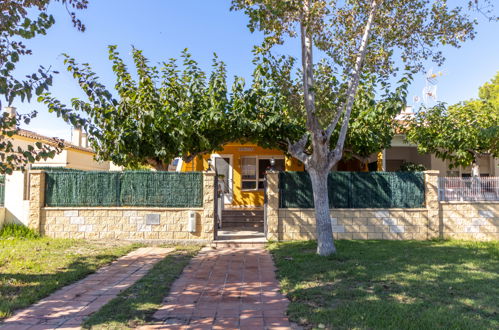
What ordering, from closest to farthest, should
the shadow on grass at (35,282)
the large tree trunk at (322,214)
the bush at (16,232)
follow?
the shadow on grass at (35,282) < the large tree trunk at (322,214) < the bush at (16,232)

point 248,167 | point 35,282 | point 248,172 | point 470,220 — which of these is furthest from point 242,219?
point 35,282

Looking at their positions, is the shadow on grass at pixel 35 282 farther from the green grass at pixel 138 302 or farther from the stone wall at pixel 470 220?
the stone wall at pixel 470 220

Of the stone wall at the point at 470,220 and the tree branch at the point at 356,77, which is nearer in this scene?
the tree branch at the point at 356,77

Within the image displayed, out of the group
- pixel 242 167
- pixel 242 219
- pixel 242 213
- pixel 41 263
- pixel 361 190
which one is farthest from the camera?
pixel 242 167

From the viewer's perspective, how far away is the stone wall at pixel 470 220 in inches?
396

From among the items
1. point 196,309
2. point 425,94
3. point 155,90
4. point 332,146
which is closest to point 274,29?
point 155,90

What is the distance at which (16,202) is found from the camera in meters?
10.0

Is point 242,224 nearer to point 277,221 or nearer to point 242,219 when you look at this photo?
point 242,219

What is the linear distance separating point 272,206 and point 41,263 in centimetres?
566

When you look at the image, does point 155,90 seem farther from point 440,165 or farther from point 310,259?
point 440,165

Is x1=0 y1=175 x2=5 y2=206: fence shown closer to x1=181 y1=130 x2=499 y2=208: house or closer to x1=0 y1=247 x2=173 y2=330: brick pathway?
x1=0 y1=247 x2=173 y2=330: brick pathway

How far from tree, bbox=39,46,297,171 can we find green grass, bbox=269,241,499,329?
3480mm

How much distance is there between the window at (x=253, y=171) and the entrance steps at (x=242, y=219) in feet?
8.08

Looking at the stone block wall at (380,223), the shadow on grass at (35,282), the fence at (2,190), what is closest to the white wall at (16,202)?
the fence at (2,190)
